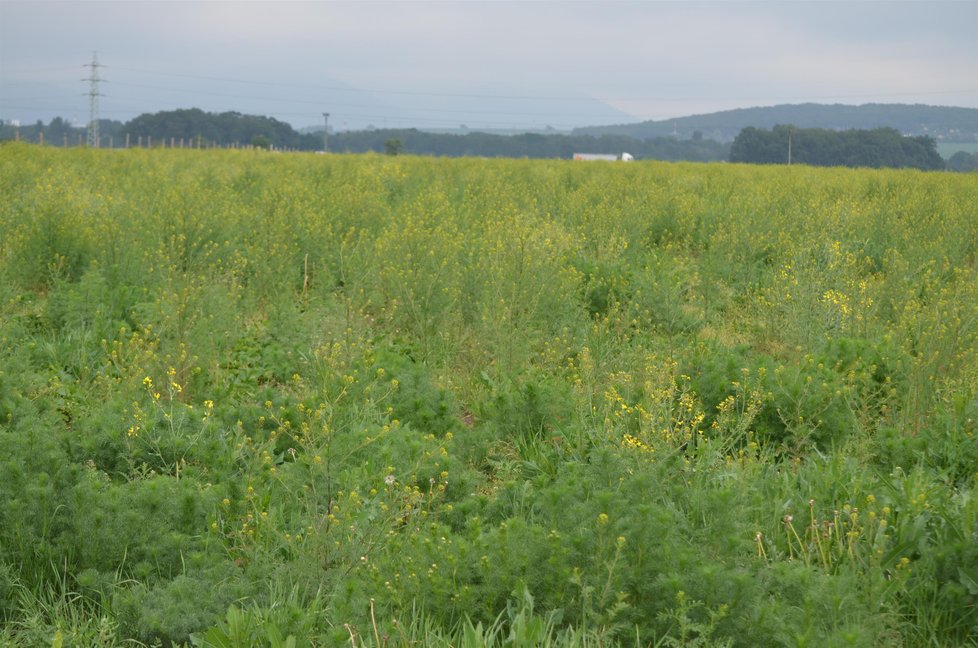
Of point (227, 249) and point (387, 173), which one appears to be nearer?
point (227, 249)

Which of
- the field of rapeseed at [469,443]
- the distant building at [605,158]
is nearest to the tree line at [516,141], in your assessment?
the distant building at [605,158]

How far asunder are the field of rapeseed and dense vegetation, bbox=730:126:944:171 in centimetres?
3776

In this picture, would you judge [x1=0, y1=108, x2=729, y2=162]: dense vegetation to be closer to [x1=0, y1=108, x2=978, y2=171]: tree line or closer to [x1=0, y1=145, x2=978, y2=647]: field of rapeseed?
[x1=0, y1=108, x2=978, y2=171]: tree line

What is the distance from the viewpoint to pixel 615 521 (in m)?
3.05

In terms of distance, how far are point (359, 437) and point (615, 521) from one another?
4.87 feet

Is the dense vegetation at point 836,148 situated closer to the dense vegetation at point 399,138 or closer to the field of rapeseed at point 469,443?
the dense vegetation at point 399,138

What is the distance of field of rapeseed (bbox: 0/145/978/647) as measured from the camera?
3012 millimetres

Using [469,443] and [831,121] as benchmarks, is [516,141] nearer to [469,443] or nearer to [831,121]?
[831,121]

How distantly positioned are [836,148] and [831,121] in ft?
211

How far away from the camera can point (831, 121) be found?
4163 inches

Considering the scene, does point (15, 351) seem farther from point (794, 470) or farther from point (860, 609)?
point (860, 609)

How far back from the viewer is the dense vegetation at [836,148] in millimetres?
43594

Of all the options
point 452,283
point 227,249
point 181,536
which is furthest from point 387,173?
point 181,536

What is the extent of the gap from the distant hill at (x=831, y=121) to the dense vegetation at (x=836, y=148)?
21.5 feet
